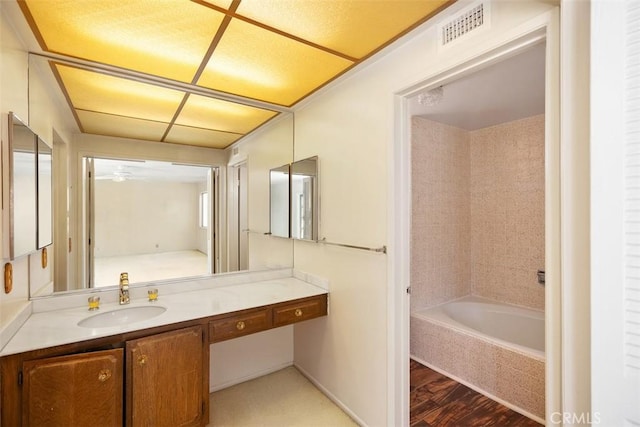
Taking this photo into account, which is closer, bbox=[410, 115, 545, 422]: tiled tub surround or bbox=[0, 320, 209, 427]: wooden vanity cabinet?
bbox=[0, 320, 209, 427]: wooden vanity cabinet

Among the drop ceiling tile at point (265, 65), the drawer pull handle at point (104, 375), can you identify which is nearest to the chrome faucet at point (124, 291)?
the drawer pull handle at point (104, 375)

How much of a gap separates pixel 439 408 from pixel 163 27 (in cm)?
288

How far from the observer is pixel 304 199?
2414mm

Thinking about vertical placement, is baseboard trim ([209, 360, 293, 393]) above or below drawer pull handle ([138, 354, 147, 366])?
below

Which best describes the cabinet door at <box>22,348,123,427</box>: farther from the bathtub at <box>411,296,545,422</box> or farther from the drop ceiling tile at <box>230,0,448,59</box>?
the bathtub at <box>411,296,545,422</box>

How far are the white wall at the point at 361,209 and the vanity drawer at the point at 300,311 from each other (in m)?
0.09

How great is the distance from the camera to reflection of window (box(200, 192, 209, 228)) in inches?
91.5

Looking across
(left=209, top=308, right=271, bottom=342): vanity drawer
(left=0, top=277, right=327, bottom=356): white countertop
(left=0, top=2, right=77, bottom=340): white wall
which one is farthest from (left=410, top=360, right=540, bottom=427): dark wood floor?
(left=0, top=2, right=77, bottom=340): white wall

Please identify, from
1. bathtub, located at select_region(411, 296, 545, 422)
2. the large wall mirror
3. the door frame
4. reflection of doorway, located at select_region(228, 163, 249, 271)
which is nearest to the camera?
the door frame

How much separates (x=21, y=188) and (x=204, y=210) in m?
Answer: 1.10

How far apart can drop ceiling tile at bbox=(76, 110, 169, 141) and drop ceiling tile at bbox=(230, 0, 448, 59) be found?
1.31 meters

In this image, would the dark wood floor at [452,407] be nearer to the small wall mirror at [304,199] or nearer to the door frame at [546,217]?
the door frame at [546,217]

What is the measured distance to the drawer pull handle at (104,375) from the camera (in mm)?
1395
